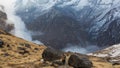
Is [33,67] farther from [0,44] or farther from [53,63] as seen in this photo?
[0,44]

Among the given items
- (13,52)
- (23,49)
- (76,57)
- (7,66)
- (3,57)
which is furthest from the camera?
(23,49)

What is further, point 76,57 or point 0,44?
point 0,44

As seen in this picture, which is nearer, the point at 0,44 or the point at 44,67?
the point at 44,67

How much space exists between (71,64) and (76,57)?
234 centimetres

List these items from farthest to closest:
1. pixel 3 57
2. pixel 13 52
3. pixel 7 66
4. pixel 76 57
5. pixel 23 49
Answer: pixel 23 49, pixel 13 52, pixel 3 57, pixel 7 66, pixel 76 57

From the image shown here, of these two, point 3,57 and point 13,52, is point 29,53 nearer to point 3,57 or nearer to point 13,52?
point 13,52

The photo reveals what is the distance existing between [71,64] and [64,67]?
5.41 ft

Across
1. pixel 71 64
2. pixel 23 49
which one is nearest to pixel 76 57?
pixel 71 64

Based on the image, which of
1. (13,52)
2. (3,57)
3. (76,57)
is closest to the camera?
(76,57)

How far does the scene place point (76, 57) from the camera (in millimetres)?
68500

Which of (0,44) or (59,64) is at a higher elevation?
(0,44)

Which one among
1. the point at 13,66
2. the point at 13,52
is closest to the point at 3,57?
the point at 13,52

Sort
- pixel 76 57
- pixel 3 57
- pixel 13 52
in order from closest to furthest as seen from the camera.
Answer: pixel 76 57 → pixel 3 57 → pixel 13 52

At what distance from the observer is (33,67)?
71438 mm
